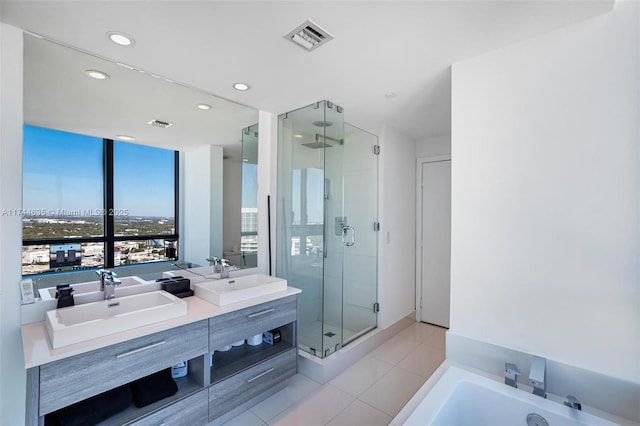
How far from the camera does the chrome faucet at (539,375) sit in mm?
1367

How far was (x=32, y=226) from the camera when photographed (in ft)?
5.22

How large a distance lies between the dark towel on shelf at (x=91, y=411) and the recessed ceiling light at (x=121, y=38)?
1.99 m

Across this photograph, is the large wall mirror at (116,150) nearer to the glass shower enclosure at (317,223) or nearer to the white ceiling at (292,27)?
the white ceiling at (292,27)

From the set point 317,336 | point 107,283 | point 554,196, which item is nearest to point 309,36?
point 554,196

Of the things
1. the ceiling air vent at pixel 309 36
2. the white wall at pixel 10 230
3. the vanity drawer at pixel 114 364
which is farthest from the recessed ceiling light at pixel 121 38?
the vanity drawer at pixel 114 364

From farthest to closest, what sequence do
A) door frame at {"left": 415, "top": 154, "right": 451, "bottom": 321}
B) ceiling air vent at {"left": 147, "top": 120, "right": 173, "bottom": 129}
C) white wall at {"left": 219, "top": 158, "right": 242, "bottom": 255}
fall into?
door frame at {"left": 415, "top": 154, "right": 451, "bottom": 321}, white wall at {"left": 219, "top": 158, "right": 242, "bottom": 255}, ceiling air vent at {"left": 147, "top": 120, "right": 173, "bottom": 129}

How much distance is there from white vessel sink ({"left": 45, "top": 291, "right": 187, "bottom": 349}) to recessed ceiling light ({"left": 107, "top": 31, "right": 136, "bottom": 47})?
1.51m

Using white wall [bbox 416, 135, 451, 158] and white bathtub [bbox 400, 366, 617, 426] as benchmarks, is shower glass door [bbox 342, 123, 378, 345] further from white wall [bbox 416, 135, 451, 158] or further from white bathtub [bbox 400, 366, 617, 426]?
white bathtub [bbox 400, 366, 617, 426]

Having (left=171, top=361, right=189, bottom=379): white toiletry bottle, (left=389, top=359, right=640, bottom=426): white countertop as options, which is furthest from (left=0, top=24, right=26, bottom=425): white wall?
(left=389, top=359, right=640, bottom=426): white countertop

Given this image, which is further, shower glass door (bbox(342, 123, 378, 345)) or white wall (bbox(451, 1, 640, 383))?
shower glass door (bbox(342, 123, 378, 345))

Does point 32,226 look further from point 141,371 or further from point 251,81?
point 251,81

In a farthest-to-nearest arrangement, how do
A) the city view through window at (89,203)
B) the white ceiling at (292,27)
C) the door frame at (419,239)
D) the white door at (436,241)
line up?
the door frame at (419,239) < the white door at (436,241) < the city view through window at (89,203) < the white ceiling at (292,27)

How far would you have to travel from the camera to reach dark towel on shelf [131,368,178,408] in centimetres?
157

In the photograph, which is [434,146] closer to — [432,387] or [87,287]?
[432,387]
